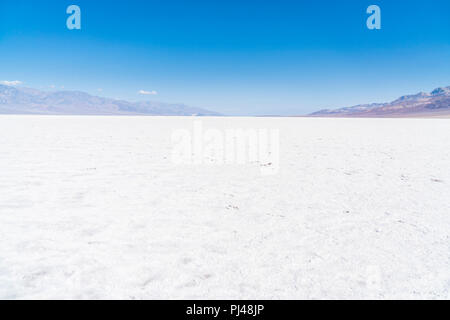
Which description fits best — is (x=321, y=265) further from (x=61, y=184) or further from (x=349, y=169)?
(x=349, y=169)

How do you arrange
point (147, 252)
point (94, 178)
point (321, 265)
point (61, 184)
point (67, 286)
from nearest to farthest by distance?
point (67, 286) → point (321, 265) → point (147, 252) → point (61, 184) → point (94, 178)

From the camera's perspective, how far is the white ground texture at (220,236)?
2.09 m

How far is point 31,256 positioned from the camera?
7.98 ft

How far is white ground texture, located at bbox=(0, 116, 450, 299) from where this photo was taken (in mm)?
2086

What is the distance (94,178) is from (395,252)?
4776 mm

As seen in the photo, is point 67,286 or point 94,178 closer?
point 67,286

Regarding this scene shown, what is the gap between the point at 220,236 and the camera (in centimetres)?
295

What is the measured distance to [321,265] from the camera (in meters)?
2.39
